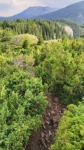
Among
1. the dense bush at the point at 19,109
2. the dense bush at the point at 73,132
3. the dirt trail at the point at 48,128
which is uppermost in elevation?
the dense bush at the point at 73,132

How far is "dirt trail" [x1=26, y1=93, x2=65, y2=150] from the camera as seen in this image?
32266mm

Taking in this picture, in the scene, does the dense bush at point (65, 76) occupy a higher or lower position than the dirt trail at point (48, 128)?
higher

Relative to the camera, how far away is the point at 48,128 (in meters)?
34.5

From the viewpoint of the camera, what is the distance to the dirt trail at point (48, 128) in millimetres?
32266

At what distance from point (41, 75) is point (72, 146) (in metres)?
20.9

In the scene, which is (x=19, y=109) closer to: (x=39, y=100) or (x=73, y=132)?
(x=39, y=100)

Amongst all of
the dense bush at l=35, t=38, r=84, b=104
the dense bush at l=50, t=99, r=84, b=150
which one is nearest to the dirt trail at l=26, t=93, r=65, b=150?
the dense bush at l=35, t=38, r=84, b=104

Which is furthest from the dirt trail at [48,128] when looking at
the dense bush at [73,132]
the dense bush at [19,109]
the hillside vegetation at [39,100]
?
the dense bush at [73,132]

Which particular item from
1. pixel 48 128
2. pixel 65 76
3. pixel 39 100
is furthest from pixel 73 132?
pixel 65 76

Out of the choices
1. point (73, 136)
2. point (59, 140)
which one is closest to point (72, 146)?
point (73, 136)

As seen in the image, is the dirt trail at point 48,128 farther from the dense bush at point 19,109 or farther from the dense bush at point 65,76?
the dense bush at point 19,109

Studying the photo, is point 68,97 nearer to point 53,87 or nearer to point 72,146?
point 53,87

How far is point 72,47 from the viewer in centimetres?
5003

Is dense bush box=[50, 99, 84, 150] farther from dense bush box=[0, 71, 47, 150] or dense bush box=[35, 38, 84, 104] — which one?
dense bush box=[35, 38, 84, 104]
